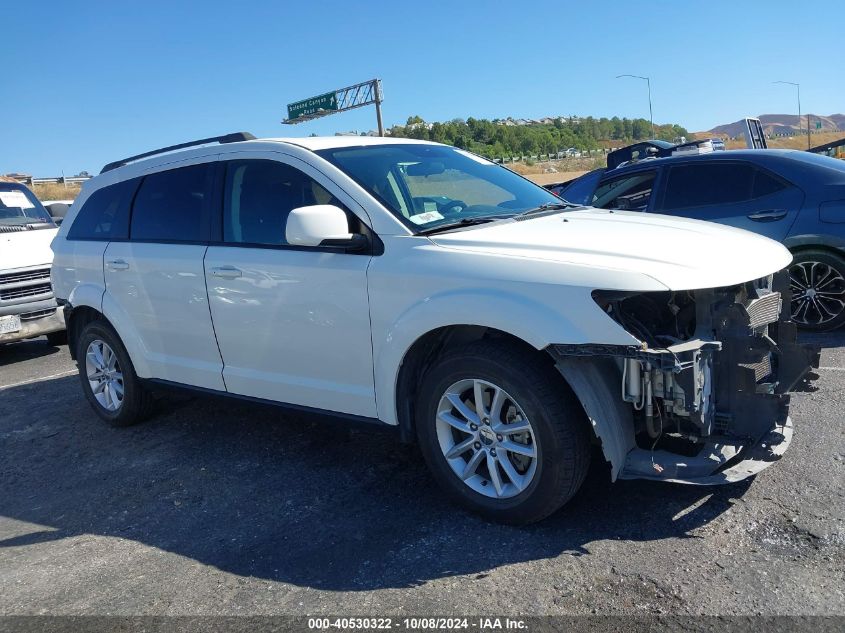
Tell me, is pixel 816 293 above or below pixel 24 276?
below

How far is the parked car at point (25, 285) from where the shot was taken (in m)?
8.20

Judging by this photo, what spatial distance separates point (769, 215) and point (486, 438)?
421cm

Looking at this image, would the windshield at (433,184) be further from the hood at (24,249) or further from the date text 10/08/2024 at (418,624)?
the hood at (24,249)

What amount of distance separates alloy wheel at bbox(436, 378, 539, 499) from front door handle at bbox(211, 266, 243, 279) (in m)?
1.55

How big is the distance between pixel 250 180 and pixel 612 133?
304 ft

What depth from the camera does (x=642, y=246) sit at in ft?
10.9

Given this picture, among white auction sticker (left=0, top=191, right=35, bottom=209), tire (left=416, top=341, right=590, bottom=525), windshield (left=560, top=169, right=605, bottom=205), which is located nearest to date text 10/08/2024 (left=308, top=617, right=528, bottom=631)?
tire (left=416, top=341, right=590, bottom=525)

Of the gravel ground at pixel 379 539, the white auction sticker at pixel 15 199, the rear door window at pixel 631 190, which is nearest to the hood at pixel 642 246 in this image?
the gravel ground at pixel 379 539

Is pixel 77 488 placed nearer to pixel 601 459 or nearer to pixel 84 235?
pixel 84 235

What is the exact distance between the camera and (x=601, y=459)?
411 centimetres

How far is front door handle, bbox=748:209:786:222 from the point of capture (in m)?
6.30

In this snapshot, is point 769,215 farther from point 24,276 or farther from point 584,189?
point 24,276

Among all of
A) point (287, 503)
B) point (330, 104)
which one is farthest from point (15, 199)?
point (330, 104)

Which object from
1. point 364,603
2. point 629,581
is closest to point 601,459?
point 629,581
